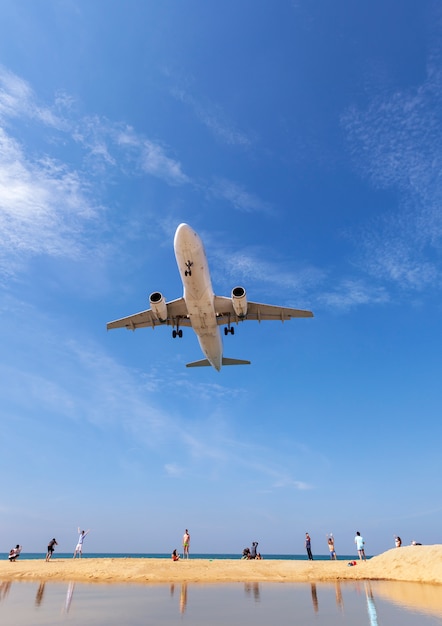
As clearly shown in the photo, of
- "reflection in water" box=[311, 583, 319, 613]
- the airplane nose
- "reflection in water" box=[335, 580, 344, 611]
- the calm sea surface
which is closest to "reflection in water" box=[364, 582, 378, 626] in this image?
the calm sea surface

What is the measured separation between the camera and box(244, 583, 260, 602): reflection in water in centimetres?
1395

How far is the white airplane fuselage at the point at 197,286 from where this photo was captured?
26.5m

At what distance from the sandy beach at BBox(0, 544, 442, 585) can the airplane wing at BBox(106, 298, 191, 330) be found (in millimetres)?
17686

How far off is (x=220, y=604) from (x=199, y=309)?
20.3 meters

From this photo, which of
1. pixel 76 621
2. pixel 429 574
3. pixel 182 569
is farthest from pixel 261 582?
pixel 76 621

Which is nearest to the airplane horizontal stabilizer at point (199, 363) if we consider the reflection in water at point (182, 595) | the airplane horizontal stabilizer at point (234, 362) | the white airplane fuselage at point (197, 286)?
the airplane horizontal stabilizer at point (234, 362)

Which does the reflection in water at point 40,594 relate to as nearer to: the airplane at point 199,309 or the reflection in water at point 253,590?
the reflection in water at point 253,590

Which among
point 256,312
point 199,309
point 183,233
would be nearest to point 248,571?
point 199,309

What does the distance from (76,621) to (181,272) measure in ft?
69.1

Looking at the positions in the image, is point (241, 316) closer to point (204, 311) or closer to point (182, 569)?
point (204, 311)

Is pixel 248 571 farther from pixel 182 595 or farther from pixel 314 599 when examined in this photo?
pixel 314 599

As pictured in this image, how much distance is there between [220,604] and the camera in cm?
1223

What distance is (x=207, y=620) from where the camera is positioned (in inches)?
382

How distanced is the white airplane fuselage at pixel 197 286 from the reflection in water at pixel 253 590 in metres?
17.5
